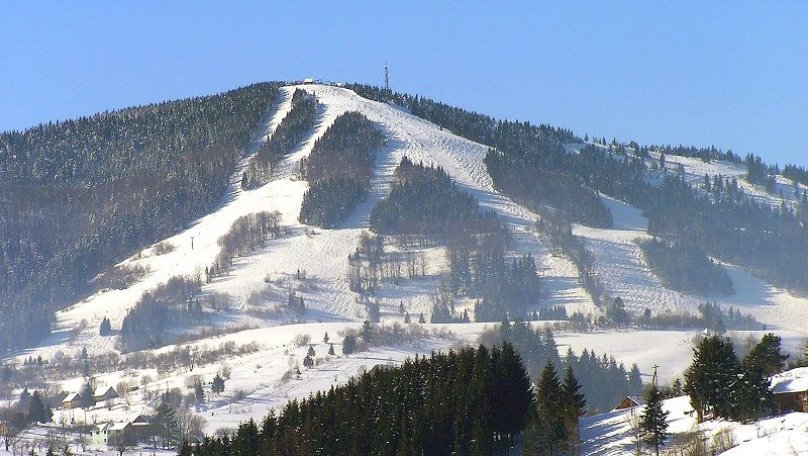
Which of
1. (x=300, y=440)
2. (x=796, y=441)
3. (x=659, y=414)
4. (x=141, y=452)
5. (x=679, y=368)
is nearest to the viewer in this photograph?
(x=796, y=441)

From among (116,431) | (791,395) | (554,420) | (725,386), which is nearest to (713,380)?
(725,386)

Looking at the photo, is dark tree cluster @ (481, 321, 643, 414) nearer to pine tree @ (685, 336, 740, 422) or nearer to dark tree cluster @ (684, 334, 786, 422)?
pine tree @ (685, 336, 740, 422)

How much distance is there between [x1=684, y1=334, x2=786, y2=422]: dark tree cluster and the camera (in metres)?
88.7

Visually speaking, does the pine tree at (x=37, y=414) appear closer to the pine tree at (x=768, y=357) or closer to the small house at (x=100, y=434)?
the small house at (x=100, y=434)

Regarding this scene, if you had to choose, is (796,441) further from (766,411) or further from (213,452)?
(213,452)

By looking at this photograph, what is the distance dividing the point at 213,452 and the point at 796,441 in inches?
1810

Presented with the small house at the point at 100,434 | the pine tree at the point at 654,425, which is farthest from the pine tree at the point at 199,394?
the pine tree at the point at 654,425

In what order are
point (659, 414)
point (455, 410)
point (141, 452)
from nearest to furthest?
point (659, 414) → point (455, 410) → point (141, 452)

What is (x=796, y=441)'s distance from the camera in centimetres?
7725

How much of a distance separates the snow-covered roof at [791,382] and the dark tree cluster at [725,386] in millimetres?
857

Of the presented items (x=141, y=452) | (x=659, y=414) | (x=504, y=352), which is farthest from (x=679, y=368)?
(x=659, y=414)

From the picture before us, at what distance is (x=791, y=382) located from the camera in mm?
92438

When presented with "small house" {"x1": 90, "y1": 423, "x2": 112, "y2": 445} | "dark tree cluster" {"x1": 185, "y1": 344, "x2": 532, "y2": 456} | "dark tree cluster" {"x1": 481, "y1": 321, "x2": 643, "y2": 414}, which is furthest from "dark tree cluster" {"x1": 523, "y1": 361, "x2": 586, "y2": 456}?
"small house" {"x1": 90, "y1": 423, "x2": 112, "y2": 445}

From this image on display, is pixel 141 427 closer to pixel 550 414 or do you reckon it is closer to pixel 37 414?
pixel 37 414
